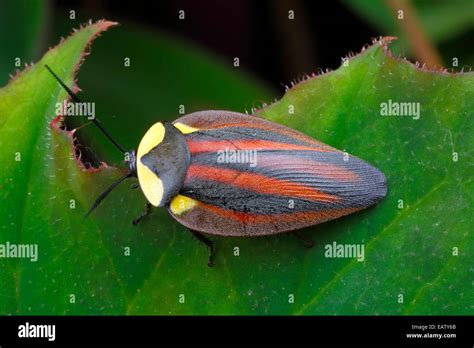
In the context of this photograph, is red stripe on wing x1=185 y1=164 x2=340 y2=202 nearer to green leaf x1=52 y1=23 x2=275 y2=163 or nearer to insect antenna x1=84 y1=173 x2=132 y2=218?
insect antenna x1=84 y1=173 x2=132 y2=218

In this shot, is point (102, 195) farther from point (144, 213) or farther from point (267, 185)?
point (267, 185)

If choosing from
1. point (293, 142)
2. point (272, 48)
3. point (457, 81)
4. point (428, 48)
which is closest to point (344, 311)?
point (293, 142)

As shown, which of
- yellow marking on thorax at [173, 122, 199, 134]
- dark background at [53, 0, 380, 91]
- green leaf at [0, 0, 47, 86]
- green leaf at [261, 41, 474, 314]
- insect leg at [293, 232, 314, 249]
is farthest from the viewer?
dark background at [53, 0, 380, 91]

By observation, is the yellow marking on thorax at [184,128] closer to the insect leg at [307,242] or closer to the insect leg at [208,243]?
the insect leg at [208,243]

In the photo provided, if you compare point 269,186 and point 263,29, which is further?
point 263,29

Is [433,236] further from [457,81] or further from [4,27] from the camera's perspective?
[4,27]

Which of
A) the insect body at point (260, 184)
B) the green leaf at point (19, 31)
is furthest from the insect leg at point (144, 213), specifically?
the green leaf at point (19, 31)

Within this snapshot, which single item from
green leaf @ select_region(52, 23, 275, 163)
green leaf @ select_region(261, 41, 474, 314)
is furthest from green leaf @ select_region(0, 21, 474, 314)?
green leaf @ select_region(52, 23, 275, 163)

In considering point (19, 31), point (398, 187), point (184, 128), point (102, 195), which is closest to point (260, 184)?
point (184, 128)
